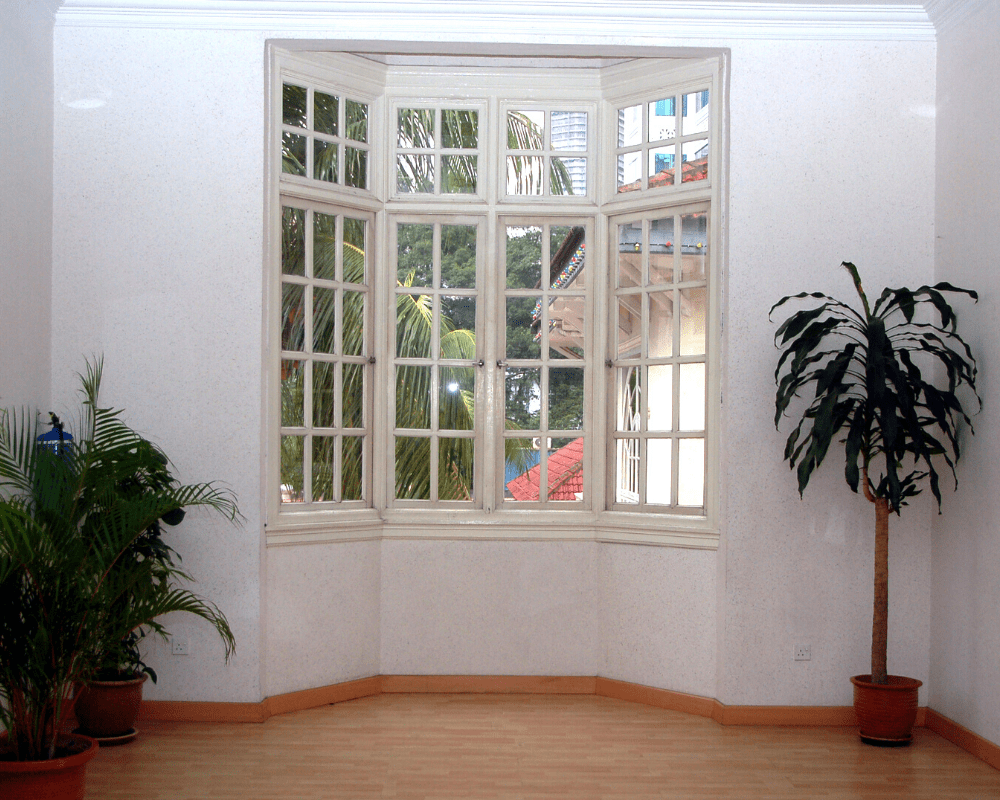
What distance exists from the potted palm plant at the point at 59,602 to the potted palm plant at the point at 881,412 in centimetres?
261

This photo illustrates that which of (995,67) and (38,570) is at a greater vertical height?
(995,67)

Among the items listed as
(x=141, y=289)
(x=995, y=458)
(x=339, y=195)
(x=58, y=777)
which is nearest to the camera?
(x=58, y=777)

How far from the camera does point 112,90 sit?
15.4 ft

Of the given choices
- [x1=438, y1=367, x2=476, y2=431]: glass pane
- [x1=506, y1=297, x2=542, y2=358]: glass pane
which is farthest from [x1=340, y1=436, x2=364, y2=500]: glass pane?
[x1=506, y1=297, x2=542, y2=358]: glass pane

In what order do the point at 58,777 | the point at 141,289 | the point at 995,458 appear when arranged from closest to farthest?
the point at 58,777 → the point at 995,458 → the point at 141,289

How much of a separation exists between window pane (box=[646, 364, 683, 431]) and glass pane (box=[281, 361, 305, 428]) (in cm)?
176

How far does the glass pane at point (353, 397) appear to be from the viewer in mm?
5227

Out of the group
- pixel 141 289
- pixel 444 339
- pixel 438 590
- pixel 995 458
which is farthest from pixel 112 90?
pixel 995 458

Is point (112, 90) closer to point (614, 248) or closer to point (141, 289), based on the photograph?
point (141, 289)

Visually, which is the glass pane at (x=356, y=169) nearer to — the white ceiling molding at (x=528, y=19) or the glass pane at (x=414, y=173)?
the glass pane at (x=414, y=173)

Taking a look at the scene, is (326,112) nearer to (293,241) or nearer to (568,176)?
(293,241)

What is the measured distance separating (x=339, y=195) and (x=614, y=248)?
1453mm

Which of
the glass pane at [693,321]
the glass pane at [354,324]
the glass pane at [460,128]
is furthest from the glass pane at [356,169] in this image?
the glass pane at [693,321]

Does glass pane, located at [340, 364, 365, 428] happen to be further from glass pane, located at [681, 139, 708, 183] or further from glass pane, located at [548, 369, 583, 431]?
glass pane, located at [681, 139, 708, 183]
